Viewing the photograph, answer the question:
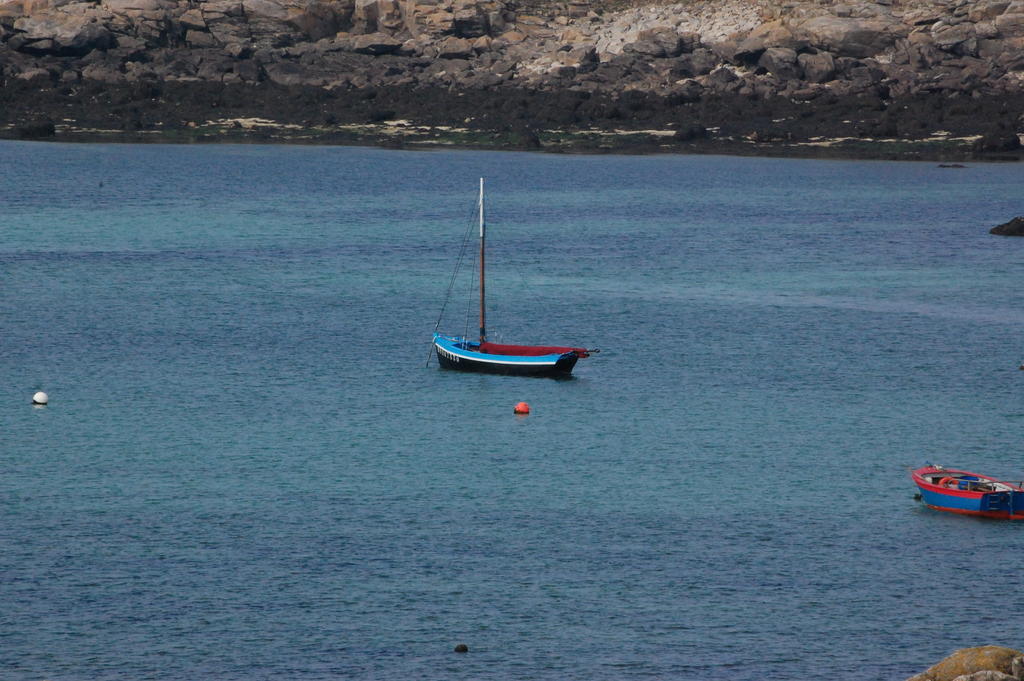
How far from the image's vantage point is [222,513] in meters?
48.1

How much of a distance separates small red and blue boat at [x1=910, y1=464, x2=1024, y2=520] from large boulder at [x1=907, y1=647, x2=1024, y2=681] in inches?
754

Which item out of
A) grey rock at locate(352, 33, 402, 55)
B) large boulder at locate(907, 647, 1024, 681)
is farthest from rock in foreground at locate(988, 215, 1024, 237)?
large boulder at locate(907, 647, 1024, 681)

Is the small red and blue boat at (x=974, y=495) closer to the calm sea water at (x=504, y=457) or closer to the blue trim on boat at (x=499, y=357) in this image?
the calm sea water at (x=504, y=457)

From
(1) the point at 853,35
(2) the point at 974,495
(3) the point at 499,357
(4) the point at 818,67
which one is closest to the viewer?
(2) the point at 974,495

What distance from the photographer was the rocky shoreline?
549 feet

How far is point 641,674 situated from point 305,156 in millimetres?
152802

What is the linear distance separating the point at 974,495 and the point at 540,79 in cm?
14121

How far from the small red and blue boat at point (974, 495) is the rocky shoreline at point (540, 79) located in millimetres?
109761

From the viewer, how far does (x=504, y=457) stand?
55.8 m

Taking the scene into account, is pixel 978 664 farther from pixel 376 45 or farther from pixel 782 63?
pixel 376 45

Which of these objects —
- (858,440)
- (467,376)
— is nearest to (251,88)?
(467,376)

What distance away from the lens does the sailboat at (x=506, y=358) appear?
68.1 m

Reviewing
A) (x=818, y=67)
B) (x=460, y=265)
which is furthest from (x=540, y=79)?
(x=460, y=265)

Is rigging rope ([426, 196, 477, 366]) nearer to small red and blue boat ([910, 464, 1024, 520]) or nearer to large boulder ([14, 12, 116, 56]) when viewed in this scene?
small red and blue boat ([910, 464, 1024, 520])
